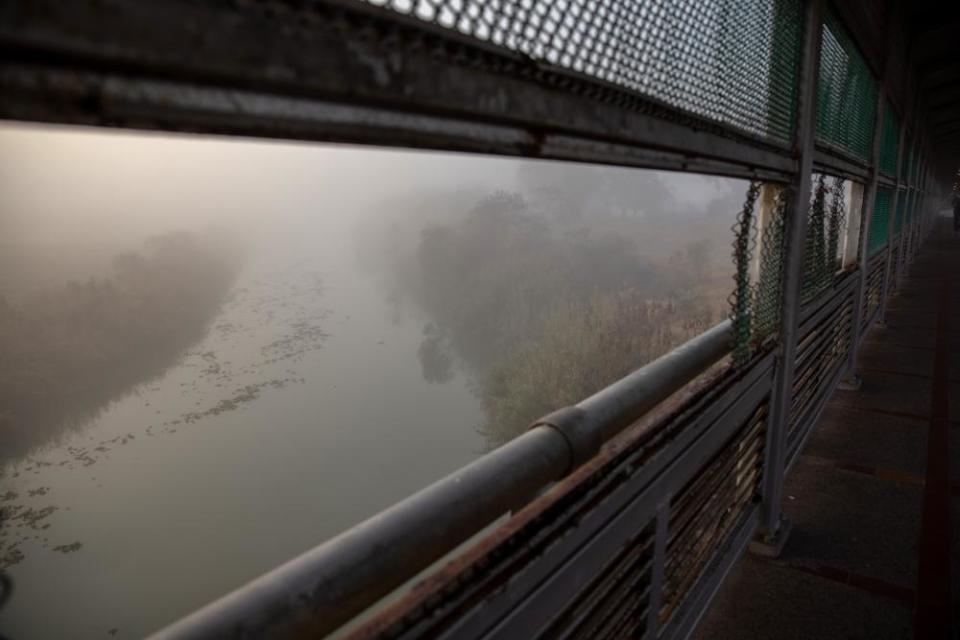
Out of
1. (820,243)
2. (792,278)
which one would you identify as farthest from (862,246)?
(792,278)

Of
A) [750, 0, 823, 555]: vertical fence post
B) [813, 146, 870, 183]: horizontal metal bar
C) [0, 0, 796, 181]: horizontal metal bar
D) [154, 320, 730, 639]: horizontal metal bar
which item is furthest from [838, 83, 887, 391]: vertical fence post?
[0, 0, 796, 181]: horizontal metal bar

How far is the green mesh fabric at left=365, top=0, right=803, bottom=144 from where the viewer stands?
2.75ft

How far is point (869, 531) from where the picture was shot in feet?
9.37

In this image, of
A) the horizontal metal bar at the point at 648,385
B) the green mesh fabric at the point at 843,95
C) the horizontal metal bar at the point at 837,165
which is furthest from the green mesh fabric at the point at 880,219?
the horizontal metal bar at the point at 648,385

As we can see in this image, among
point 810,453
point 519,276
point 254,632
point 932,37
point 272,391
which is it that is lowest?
point 272,391

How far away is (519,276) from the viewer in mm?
47812

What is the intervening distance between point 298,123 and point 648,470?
4.44 feet

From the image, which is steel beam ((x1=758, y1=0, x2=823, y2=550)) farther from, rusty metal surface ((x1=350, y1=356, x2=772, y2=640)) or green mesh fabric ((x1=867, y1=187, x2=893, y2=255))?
green mesh fabric ((x1=867, y1=187, x2=893, y2=255))

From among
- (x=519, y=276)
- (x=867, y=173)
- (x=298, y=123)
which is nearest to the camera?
(x=298, y=123)

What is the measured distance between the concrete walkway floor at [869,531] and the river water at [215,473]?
71.3 ft

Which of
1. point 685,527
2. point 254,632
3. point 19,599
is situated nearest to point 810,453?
point 685,527

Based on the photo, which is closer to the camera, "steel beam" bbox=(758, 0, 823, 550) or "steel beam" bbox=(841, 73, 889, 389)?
"steel beam" bbox=(758, 0, 823, 550)

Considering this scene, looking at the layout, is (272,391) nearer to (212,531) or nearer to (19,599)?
(212,531)

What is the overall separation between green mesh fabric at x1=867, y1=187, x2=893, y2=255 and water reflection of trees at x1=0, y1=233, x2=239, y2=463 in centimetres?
3721
